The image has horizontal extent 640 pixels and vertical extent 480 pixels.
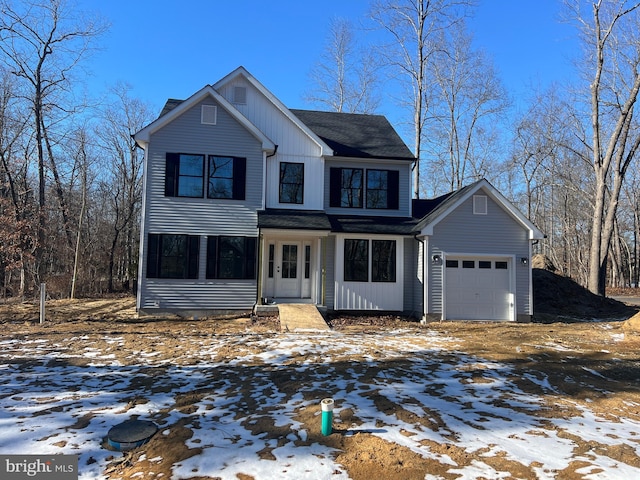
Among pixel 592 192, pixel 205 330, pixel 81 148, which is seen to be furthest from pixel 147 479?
pixel 592 192

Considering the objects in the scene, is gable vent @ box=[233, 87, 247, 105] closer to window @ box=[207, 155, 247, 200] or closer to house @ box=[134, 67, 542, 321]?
house @ box=[134, 67, 542, 321]

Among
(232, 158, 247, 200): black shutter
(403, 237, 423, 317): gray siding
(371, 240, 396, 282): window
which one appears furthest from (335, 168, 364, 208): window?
(232, 158, 247, 200): black shutter

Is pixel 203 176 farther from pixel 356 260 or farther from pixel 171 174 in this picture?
pixel 356 260

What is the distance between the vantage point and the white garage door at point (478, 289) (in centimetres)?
1342

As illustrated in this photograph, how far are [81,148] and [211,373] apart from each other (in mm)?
23638

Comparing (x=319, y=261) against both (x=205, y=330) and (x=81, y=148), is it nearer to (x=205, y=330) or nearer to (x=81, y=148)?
(x=205, y=330)

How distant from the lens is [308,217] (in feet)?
44.4

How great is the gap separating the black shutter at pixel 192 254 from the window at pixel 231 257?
1.21 feet

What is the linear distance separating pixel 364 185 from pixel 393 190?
3.58ft

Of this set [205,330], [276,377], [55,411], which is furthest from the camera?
[205,330]

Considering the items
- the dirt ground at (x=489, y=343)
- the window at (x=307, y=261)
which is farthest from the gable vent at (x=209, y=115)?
the dirt ground at (x=489, y=343)

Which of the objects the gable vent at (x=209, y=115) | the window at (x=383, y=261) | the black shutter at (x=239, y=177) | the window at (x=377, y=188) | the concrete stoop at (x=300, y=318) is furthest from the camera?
the window at (x=377, y=188)

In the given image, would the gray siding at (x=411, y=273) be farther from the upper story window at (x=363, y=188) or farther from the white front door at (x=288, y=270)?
the white front door at (x=288, y=270)

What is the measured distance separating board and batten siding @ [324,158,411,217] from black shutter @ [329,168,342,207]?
8cm
